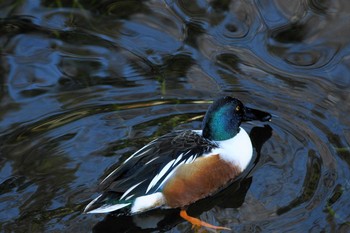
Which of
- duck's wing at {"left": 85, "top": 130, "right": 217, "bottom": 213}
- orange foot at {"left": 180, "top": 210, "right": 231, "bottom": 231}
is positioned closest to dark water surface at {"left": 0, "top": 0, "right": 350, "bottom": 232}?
orange foot at {"left": 180, "top": 210, "right": 231, "bottom": 231}

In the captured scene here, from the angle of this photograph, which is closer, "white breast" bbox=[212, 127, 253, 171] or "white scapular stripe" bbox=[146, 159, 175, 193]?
"white scapular stripe" bbox=[146, 159, 175, 193]

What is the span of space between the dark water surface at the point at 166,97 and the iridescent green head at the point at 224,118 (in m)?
0.29

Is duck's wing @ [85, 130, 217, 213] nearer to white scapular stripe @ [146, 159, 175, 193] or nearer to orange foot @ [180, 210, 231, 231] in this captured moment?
white scapular stripe @ [146, 159, 175, 193]

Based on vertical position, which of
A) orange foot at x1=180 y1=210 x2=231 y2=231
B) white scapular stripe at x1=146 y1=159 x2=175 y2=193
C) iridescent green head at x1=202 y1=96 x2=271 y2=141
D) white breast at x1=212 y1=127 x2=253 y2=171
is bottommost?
orange foot at x1=180 y1=210 x2=231 y2=231

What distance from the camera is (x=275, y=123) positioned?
6441 millimetres

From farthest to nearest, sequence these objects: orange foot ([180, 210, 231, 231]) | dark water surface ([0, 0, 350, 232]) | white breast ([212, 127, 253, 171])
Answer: white breast ([212, 127, 253, 171]), dark water surface ([0, 0, 350, 232]), orange foot ([180, 210, 231, 231])

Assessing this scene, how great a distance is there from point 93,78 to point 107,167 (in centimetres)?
140

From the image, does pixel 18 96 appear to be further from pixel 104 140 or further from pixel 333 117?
pixel 333 117

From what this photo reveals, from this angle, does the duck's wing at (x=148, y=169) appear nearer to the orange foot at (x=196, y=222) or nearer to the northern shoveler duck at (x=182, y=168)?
the northern shoveler duck at (x=182, y=168)

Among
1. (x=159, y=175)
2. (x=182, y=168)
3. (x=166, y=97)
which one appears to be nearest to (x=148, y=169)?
(x=159, y=175)

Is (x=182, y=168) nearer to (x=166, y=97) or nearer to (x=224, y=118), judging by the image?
Answer: (x=224, y=118)

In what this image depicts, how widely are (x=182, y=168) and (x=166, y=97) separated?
1140 mm

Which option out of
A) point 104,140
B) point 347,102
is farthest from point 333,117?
point 104,140

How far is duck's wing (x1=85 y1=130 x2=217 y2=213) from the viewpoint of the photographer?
217 inches
